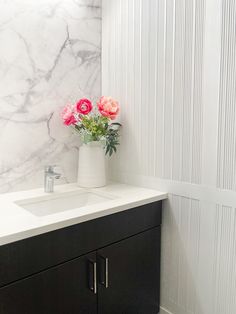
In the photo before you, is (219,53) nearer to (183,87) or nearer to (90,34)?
(183,87)

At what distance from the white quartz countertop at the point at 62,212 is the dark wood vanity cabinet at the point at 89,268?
0.04 metres

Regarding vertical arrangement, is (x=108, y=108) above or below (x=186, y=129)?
above

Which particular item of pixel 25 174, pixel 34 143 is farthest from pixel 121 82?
pixel 25 174

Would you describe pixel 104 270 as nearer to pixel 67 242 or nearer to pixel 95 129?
pixel 67 242

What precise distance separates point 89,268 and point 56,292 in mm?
Answer: 158

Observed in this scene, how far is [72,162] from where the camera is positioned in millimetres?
1647

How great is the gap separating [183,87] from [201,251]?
2.66 feet

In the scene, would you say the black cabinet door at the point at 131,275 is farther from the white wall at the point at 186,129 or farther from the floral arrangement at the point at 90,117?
the floral arrangement at the point at 90,117

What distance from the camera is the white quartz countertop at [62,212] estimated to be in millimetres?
881

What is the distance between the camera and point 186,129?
1288 millimetres

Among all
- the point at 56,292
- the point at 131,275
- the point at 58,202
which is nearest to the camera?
the point at 56,292

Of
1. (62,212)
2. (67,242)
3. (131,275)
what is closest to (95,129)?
(62,212)

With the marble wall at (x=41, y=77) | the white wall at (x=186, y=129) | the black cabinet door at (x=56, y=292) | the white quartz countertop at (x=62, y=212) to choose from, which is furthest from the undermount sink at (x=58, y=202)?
the black cabinet door at (x=56, y=292)

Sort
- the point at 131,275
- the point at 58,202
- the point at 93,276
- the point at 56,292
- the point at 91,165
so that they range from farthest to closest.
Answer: the point at 91,165 → the point at 58,202 → the point at 131,275 → the point at 93,276 → the point at 56,292
